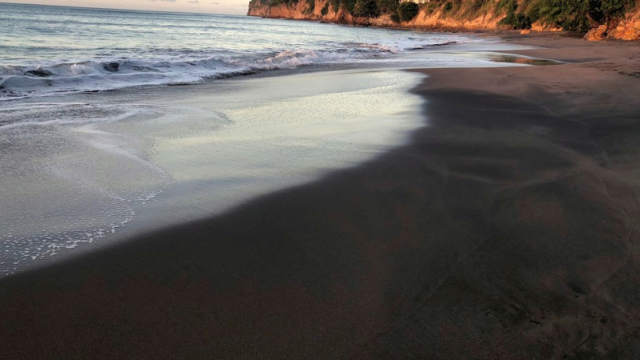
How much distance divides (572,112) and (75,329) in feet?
20.8

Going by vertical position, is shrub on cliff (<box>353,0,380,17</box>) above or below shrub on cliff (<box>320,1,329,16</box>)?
below

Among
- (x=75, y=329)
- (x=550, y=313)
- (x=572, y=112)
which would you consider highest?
(x=572, y=112)

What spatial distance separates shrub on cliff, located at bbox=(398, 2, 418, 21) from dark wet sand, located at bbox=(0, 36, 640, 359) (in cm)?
8712

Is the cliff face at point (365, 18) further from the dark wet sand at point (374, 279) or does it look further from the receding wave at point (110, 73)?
the dark wet sand at point (374, 279)

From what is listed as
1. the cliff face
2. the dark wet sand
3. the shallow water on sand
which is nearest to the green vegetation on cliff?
the cliff face

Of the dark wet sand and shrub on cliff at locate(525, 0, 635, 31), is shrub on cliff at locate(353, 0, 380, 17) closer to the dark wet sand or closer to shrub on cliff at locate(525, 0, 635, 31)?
shrub on cliff at locate(525, 0, 635, 31)

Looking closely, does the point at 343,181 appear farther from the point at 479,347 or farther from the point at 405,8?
the point at 405,8

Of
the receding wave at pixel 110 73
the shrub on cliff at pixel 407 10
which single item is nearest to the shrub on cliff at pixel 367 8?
the shrub on cliff at pixel 407 10

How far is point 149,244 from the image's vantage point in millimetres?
2432

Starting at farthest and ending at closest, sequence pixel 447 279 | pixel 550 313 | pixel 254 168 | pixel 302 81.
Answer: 1. pixel 302 81
2. pixel 254 168
3. pixel 447 279
4. pixel 550 313

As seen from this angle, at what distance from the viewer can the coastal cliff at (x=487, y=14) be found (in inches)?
1179

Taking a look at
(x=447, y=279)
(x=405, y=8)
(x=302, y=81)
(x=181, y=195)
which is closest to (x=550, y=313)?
(x=447, y=279)

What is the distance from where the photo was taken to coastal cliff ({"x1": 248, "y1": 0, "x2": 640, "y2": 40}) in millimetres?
29938

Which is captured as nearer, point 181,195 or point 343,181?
point 181,195
